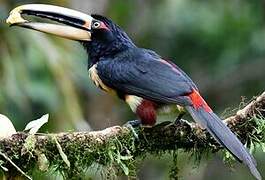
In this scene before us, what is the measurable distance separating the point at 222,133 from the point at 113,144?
46 centimetres

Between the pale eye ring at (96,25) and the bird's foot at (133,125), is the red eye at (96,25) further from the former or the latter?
the bird's foot at (133,125)

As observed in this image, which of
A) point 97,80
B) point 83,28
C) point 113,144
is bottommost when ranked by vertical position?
point 113,144

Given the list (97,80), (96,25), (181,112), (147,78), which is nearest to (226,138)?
(181,112)

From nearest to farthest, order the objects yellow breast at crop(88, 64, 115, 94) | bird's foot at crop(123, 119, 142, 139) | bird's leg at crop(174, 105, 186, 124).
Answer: bird's foot at crop(123, 119, 142, 139), bird's leg at crop(174, 105, 186, 124), yellow breast at crop(88, 64, 115, 94)

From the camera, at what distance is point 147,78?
3836mm

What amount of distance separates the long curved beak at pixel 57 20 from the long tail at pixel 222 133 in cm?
79

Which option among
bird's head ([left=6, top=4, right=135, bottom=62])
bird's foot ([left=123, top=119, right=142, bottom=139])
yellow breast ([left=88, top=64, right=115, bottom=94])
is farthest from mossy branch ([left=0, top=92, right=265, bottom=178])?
bird's head ([left=6, top=4, right=135, bottom=62])

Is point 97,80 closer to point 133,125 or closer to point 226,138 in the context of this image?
point 133,125

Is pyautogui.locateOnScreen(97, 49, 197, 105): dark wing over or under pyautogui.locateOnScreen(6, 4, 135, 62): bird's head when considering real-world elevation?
under

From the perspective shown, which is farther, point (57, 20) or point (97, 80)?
point (57, 20)

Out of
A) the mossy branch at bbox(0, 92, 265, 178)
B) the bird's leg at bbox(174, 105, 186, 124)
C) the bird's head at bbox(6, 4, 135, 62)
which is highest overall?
the bird's head at bbox(6, 4, 135, 62)

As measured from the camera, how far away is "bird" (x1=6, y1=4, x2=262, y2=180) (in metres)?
3.53

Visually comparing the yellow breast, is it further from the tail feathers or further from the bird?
the tail feathers

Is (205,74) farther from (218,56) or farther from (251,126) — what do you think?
(251,126)
